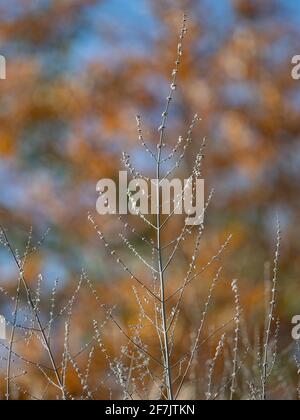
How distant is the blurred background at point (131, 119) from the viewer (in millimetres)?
Answer: 10477

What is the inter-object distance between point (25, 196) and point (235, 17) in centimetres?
389

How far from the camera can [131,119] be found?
11.3 meters

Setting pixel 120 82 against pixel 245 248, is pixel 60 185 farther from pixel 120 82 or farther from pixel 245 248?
pixel 245 248

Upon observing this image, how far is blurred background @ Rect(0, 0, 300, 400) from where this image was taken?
10.5 m

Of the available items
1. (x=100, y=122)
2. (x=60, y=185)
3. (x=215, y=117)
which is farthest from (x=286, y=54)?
(x=60, y=185)

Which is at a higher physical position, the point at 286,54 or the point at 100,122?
the point at 286,54

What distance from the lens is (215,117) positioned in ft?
36.2

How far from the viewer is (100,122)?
11.3m

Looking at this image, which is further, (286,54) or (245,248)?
(286,54)
